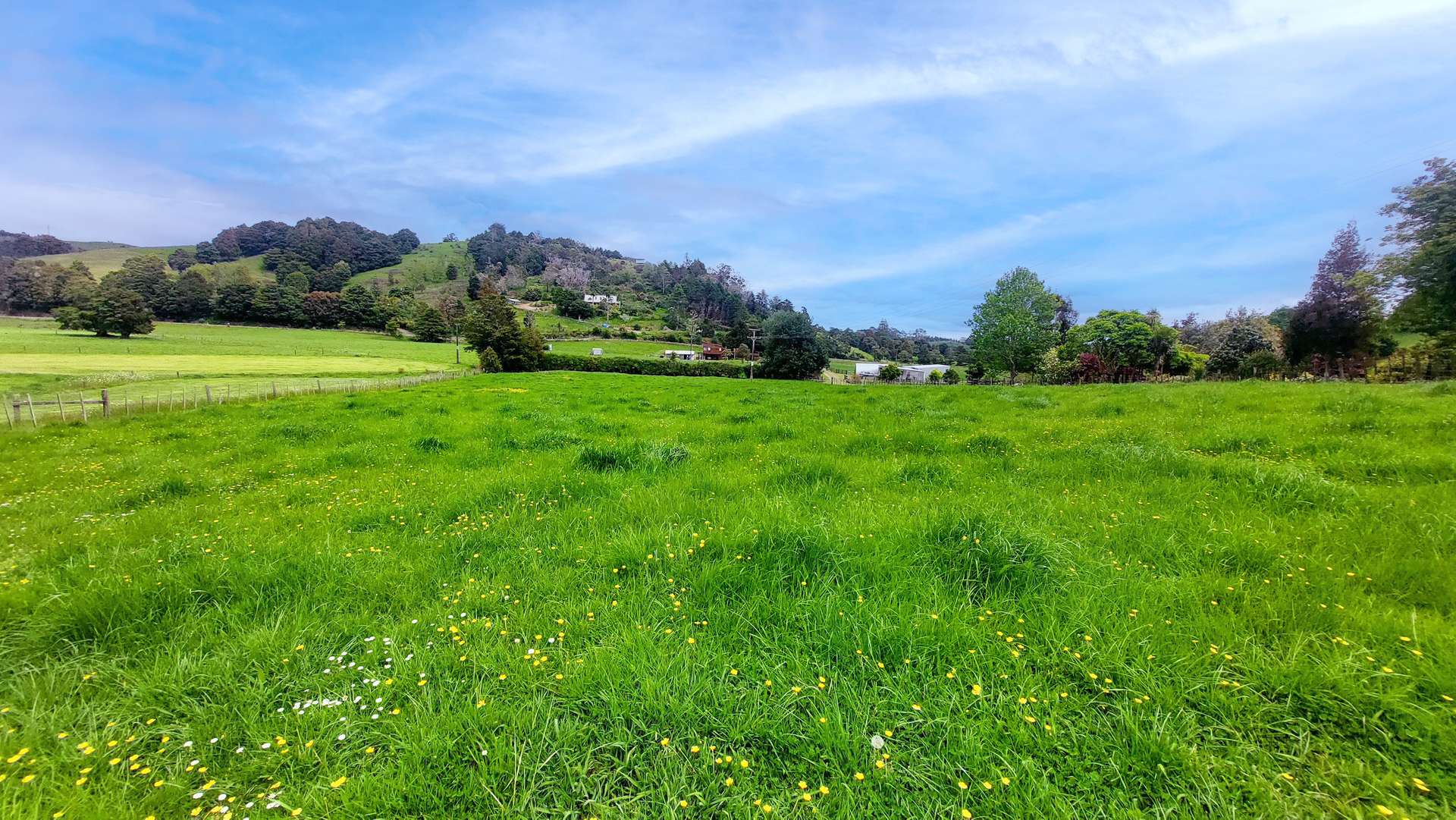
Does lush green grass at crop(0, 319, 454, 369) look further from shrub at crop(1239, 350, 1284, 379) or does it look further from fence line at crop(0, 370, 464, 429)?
A: shrub at crop(1239, 350, 1284, 379)

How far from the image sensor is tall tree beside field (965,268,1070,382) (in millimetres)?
58219

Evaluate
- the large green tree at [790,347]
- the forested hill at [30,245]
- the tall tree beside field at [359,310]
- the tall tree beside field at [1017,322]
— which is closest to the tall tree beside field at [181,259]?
the forested hill at [30,245]

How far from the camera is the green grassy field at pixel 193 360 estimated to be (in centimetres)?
3500

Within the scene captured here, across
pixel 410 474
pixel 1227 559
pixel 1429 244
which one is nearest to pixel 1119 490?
pixel 1227 559

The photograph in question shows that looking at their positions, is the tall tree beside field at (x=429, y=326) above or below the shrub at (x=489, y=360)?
above

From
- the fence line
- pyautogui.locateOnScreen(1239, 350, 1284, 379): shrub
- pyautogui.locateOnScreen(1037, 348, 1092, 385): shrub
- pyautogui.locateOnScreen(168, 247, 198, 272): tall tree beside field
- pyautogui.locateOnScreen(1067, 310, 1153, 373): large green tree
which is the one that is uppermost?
pyautogui.locateOnScreen(168, 247, 198, 272): tall tree beside field

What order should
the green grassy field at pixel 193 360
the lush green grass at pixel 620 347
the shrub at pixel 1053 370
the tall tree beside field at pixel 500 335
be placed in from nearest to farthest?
the green grassy field at pixel 193 360
the tall tree beside field at pixel 500 335
the shrub at pixel 1053 370
the lush green grass at pixel 620 347

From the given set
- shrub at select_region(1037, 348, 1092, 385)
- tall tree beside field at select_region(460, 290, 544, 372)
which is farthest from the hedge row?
shrub at select_region(1037, 348, 1092, 385)

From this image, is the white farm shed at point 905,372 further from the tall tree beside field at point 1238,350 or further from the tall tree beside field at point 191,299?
the tall tree beside field at point 191,299

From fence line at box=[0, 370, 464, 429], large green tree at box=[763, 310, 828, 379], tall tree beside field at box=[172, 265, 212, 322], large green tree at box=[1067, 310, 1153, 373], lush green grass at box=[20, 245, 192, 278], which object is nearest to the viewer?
fence line at box=[0, 370, 464, 429]

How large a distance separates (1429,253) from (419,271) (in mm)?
205312

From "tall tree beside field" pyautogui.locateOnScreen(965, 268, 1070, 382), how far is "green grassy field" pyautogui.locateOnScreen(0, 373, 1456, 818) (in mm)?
58911

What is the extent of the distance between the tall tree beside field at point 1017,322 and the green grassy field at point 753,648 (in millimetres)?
58911

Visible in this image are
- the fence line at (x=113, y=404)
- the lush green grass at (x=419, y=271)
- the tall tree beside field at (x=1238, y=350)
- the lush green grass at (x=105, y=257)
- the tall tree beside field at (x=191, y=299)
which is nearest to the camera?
the fence line at (x=113, y=404)
